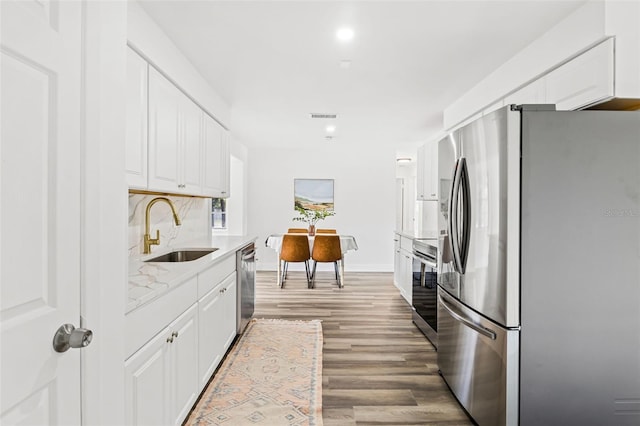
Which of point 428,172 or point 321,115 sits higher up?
point 321,115

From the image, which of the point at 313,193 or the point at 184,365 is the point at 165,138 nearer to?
the point at 184,365

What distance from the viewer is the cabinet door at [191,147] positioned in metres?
2.71

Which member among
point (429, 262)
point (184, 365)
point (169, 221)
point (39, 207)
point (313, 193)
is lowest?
point (184, 365)

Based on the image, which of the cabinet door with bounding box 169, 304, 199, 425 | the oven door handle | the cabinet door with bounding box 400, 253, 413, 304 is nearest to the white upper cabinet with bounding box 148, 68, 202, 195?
the cabinet door with bounding box 169, 304, 199, 425

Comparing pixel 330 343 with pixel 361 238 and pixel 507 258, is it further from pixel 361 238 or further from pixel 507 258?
pixel 361 238

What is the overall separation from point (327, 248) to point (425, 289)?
2271 mm

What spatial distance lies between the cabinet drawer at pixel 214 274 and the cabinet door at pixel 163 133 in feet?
2.03

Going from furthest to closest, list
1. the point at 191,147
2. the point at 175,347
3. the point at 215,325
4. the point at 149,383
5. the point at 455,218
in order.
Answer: the point at 191,147, the point at 215,325, the point at 455,218, the point at 175,347, the point at 149,383

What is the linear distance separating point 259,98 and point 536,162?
2.88 metres

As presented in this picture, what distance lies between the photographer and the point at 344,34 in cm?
235

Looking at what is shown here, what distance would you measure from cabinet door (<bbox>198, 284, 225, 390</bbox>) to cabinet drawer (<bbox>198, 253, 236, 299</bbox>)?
0.04m

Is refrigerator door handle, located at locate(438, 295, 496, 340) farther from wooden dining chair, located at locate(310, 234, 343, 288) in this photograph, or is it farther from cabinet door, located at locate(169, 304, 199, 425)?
wooden dining chair, located at locate(310, 234, 343, 288)

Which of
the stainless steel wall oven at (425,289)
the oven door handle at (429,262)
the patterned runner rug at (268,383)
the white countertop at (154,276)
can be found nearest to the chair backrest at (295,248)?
the patterned runner rug at (268,383)

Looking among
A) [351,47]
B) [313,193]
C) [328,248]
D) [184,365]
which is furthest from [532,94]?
[313,193]
